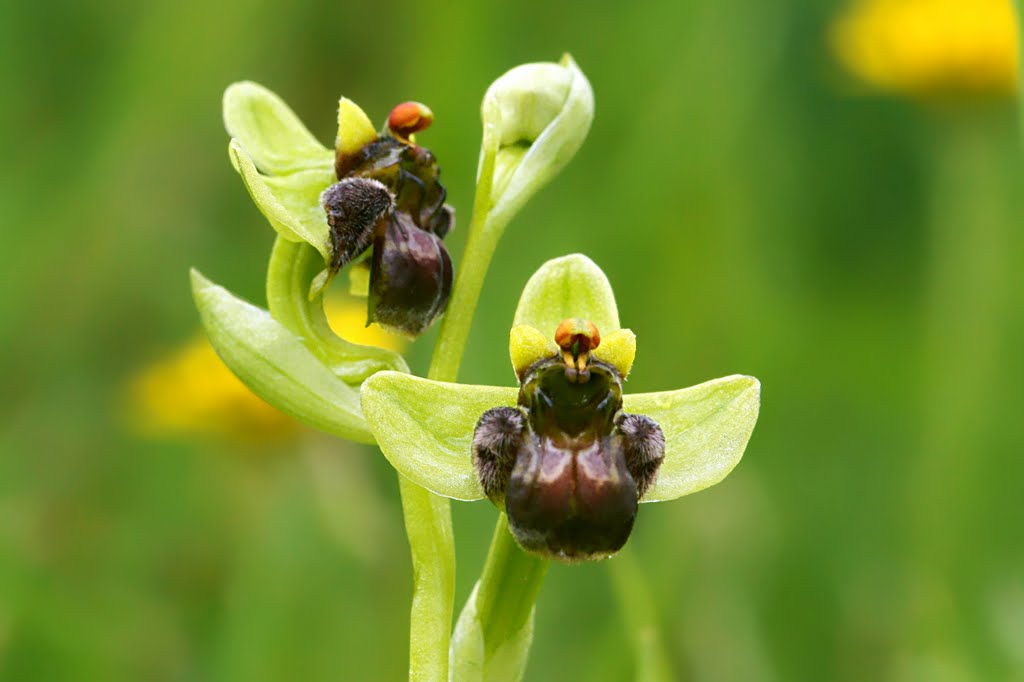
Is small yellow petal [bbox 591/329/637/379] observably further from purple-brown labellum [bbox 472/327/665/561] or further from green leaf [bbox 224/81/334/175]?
green leaf [bbox 224/81/334/175]

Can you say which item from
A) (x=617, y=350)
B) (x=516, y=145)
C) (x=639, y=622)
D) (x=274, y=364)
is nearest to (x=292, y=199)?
(x=274, y=364)

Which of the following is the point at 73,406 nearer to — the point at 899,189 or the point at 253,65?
the point at 253,65

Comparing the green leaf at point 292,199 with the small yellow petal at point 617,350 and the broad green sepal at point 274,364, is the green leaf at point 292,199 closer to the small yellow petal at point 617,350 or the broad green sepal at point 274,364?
the broad green sepal at point 274,364

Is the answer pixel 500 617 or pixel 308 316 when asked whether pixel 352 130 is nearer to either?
pixel 308 316

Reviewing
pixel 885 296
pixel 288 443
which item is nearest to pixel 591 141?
pixel 885 296

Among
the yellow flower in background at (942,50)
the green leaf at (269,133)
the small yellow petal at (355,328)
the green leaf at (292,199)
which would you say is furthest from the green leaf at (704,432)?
the yellow flower in background at (942,50)
